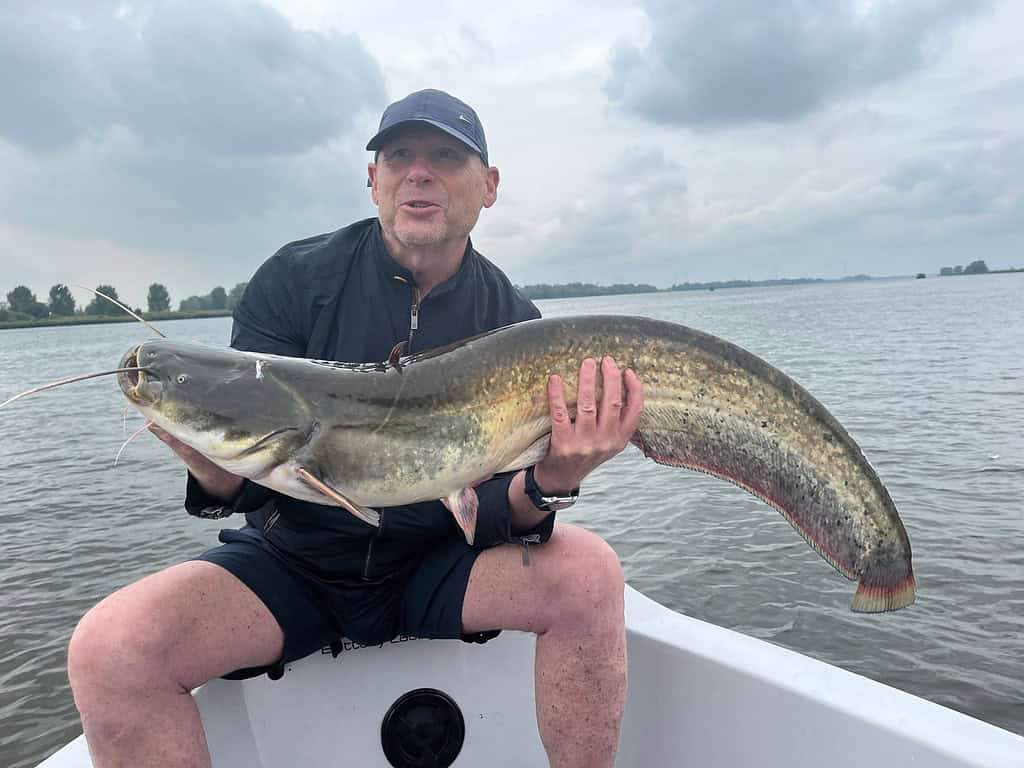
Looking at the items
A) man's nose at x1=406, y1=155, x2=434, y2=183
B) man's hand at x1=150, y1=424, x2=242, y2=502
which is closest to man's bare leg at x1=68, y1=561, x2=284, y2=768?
man's hand at x1=150, y1=424, x2=242, y2=502

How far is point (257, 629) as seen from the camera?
2.61 meters

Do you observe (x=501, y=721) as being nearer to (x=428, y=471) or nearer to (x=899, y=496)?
(x=428, y=471)

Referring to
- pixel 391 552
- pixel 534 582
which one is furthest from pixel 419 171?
pixel 534 582

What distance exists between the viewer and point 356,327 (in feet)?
10.1

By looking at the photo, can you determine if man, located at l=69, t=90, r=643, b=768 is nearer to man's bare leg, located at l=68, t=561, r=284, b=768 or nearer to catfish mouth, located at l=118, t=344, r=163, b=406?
man's bare leg, located at l=68, t=561, r=284, b=768

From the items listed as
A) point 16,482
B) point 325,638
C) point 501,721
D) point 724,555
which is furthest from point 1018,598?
point 16,482

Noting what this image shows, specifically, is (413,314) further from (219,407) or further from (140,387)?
(140,387)

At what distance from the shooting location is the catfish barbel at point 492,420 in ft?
7.47

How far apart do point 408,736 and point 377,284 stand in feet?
6.63

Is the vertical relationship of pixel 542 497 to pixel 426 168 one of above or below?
below

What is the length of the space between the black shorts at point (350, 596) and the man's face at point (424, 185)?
4.42ft

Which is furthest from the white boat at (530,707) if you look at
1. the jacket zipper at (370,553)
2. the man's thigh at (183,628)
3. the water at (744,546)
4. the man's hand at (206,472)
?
A: the water at (744,546)

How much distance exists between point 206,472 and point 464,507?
0.90m

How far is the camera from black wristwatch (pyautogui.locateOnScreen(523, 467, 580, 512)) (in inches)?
104
